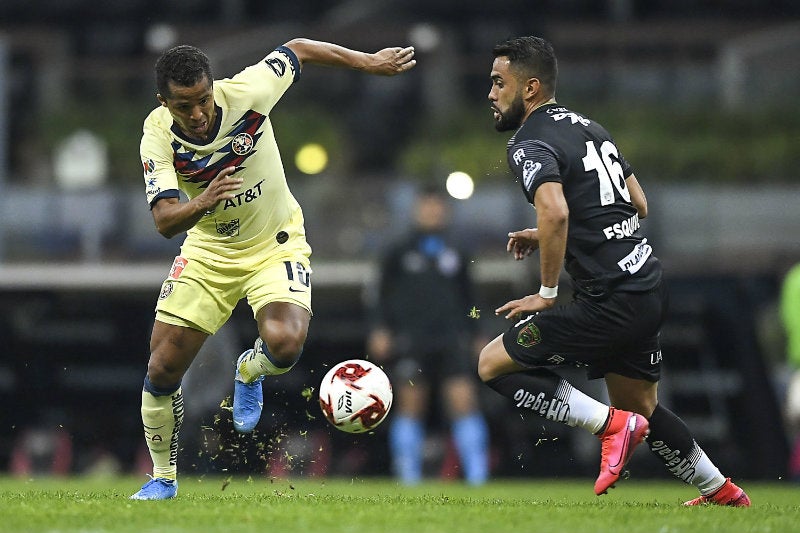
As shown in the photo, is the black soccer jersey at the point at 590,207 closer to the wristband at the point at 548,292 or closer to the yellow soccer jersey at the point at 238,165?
the wristband at the point at 548,292

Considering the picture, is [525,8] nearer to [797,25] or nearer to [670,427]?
[797,25]

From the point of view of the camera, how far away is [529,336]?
7012 mm

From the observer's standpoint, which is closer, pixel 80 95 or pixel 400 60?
pixel 400 60

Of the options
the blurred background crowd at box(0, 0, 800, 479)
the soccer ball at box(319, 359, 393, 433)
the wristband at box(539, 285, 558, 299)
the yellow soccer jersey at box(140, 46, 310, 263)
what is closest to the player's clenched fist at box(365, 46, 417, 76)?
the yellow soccer jersey at box(140, 46, 310, 263)

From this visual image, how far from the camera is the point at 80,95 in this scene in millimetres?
23469

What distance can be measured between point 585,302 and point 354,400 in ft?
5.00

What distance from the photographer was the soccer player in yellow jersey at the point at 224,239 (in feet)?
23.9

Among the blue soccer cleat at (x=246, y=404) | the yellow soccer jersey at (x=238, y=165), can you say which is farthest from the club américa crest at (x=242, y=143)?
the blue soccer cleat at (x=246, y=404)

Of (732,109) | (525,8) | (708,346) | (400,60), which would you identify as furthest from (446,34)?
(400,60)

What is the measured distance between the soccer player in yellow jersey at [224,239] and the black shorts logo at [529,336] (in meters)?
1.31

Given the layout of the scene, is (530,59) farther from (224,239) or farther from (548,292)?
(224,239)

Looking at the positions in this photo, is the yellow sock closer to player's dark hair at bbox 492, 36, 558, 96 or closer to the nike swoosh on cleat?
the nike swoosh on cleat

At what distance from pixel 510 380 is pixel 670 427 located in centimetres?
92

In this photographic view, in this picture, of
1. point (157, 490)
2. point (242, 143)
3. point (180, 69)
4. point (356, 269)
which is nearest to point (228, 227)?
point (242, 143)
